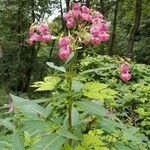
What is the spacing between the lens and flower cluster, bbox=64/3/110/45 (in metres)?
2.95

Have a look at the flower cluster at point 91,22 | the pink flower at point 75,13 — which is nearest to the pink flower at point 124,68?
the flower cluster at point 91,22

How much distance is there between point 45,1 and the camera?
24625mm

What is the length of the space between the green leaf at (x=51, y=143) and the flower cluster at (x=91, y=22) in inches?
26.3

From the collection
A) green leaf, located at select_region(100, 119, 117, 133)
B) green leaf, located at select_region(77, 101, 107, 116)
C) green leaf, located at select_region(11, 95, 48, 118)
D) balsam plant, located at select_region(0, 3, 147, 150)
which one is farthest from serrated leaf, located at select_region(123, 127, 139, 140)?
green leaf, located at select_region(11, 95, 48, 118)

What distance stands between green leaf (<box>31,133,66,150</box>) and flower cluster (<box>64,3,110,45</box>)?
2.19 ft

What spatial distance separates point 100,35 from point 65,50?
0.92 feet

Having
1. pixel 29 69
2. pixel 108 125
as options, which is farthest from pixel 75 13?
pixel 29 69

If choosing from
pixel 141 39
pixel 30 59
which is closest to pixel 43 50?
pixel 30 59

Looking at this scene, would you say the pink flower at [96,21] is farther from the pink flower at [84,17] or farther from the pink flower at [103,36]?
the pink flower at [103,36]

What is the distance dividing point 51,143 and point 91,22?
1144mm

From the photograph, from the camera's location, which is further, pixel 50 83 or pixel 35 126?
pixel 50 83

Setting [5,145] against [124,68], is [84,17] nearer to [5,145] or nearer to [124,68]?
[124,68]

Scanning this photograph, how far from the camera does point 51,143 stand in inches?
97.4

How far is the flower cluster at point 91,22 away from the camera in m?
2.95
